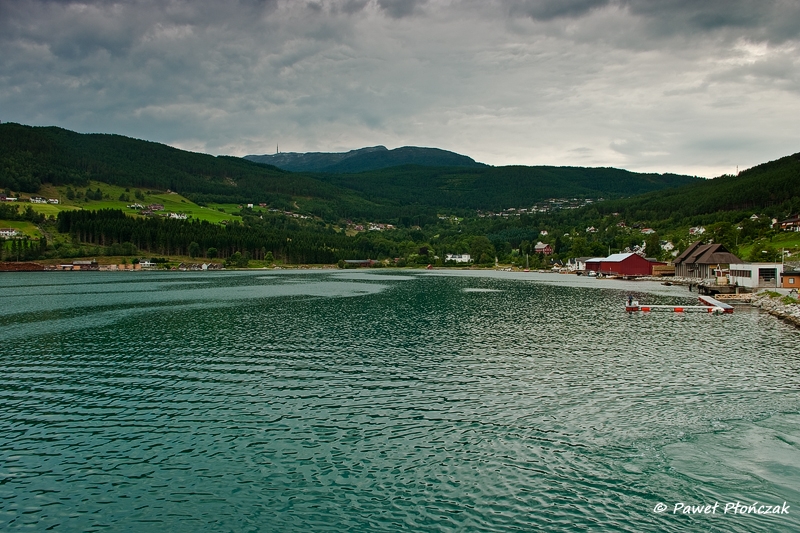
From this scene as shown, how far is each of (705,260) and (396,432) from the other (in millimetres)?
86032

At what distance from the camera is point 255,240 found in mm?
192000

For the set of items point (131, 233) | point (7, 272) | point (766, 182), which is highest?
point (766, 182)

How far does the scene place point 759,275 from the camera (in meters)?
68.6

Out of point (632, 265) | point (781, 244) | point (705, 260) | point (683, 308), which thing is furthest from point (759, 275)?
point (632, 265)

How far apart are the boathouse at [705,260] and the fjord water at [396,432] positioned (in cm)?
5629

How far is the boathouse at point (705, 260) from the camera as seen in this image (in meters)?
83.9

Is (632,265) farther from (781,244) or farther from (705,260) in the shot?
(705,260)

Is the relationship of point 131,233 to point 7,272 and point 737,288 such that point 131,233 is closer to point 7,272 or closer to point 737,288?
point 7,272

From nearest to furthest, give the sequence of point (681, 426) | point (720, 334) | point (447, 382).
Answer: point (681, 426)
point (447, 382)
point (720, 334)

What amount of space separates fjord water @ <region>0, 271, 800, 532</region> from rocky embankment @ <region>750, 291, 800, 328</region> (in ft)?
37.5

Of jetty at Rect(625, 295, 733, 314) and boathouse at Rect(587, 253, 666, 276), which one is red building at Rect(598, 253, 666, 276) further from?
jetty at Rect(625, 295, 733, 314)

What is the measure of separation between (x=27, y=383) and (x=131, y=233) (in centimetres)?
16415

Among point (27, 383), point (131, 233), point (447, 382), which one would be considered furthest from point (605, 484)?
point (131, 233)

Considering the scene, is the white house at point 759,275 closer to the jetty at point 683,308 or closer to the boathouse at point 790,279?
the boathouse at point 790,279
